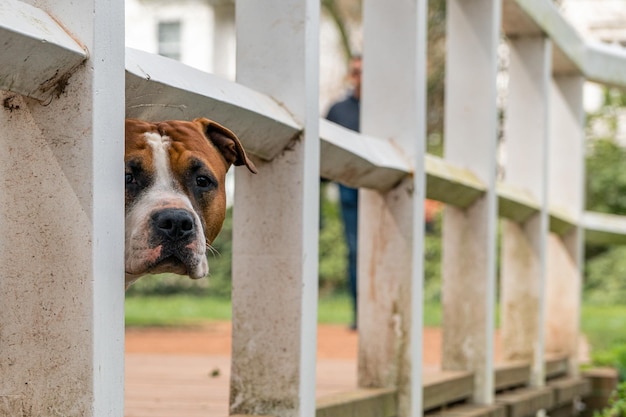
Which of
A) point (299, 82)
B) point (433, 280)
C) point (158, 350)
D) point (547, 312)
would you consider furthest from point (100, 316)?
point (433, 280)

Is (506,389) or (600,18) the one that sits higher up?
(600,18)

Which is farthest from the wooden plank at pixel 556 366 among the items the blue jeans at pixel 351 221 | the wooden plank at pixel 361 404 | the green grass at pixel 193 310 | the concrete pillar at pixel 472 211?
the green grass at pixel 193 310

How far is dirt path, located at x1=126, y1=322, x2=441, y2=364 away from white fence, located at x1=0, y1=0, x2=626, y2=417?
241cm

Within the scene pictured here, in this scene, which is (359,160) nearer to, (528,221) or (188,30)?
(528,221)

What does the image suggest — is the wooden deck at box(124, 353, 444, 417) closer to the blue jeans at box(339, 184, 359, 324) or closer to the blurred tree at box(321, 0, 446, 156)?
the blue jeans at box(339, 184, 359, 324)

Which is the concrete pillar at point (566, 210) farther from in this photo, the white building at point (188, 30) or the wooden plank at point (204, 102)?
the white building at point (188, 30)

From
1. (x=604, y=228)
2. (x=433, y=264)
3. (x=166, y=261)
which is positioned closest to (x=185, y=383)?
(x=166, y=261)

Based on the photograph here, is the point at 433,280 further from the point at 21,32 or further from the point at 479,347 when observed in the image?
the point at 21,32

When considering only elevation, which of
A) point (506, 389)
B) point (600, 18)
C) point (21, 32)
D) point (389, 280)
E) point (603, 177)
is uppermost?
point (600, 18)

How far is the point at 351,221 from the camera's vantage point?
11539 millimetres

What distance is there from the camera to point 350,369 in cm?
647

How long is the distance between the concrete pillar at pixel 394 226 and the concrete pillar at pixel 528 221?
219 cm

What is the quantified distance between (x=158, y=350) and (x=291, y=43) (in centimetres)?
644

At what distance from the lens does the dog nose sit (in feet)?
9.73
